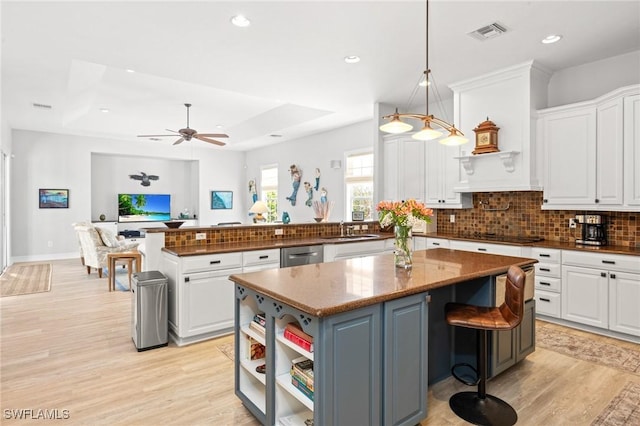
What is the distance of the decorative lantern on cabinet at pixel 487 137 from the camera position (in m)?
4.25

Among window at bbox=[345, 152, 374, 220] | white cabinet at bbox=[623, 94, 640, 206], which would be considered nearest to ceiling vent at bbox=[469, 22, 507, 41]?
white cabinet at bbox=[623, 94, 640, 206]

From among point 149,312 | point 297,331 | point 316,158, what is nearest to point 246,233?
point 149,312

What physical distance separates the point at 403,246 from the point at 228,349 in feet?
6.32

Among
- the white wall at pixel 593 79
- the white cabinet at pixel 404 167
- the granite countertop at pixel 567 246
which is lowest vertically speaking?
the granite countertop at pixel 567 246

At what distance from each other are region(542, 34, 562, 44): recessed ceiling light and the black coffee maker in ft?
6.10

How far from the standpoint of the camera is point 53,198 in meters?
8.36

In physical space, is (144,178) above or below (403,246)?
above

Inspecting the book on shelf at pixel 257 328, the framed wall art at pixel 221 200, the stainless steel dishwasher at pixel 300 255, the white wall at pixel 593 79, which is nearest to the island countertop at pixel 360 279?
the book on shelf at pixel 257 328

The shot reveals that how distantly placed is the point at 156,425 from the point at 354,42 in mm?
3505

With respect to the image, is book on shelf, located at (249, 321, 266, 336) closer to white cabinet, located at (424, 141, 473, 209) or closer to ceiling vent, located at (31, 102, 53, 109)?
white cabinet, located at (424, 141, 473, 209)

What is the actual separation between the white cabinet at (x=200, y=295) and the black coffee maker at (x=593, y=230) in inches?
146

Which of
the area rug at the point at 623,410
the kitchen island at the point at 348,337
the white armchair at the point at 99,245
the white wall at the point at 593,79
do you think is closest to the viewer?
the kitchen island at the point at 348,337

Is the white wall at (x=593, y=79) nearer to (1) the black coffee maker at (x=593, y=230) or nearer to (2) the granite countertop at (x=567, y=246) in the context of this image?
(1) the black coffee maker at (x=593, y=230)

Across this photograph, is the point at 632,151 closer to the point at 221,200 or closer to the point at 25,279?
the point at 25,279
